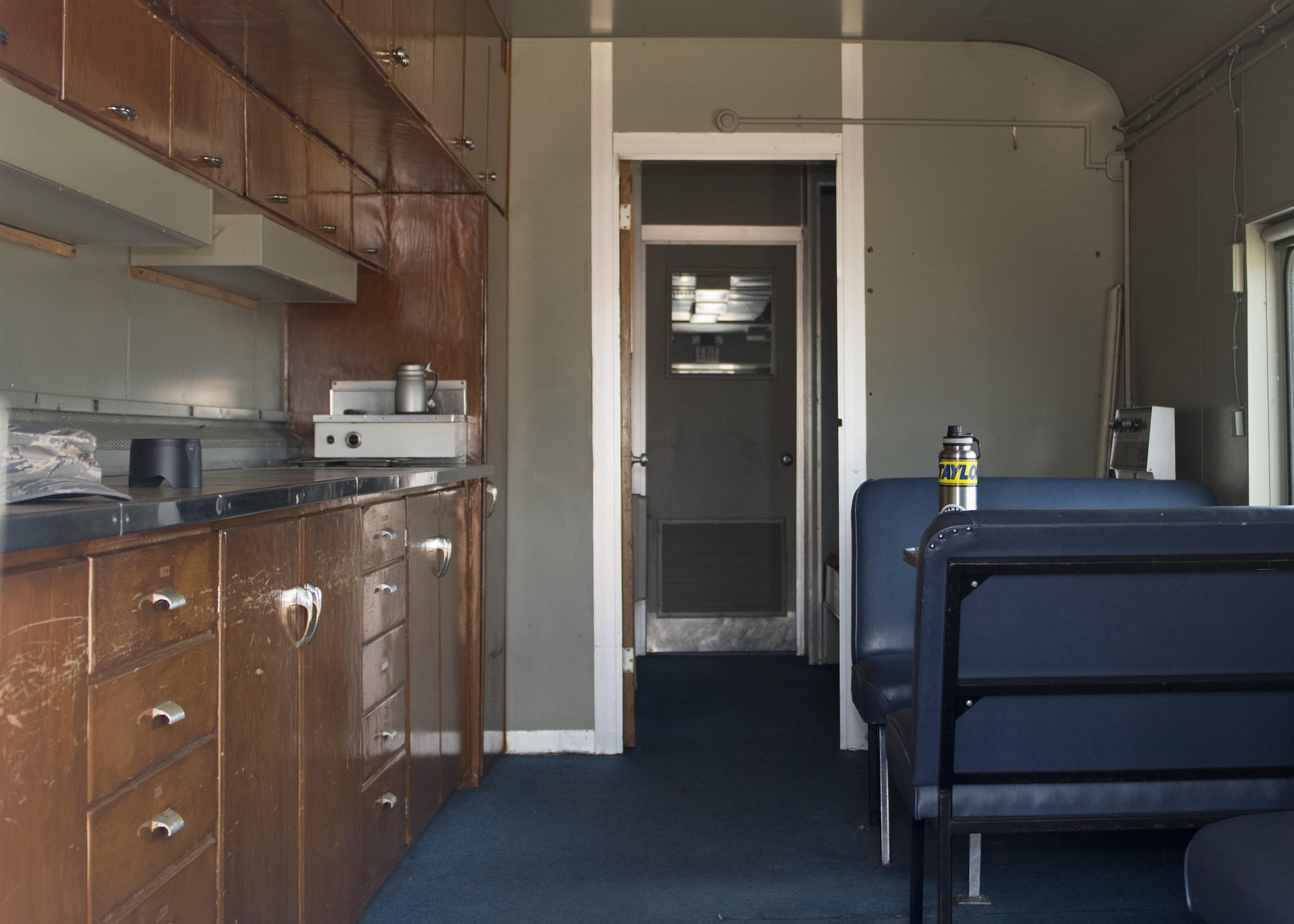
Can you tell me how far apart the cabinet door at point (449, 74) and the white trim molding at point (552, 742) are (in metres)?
2.14

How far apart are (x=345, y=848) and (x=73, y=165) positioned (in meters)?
1.48

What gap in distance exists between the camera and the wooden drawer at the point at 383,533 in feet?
7.42

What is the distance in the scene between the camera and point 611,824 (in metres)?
2.97

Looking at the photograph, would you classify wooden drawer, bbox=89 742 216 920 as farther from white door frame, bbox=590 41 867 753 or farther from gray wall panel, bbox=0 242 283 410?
white door frame, bbox=590 41 867 753

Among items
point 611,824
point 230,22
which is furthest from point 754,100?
point 611,824

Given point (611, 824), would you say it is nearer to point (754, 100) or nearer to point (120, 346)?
point (120, 346)

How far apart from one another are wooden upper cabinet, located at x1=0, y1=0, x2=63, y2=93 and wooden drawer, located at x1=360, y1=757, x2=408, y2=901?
1.59 m

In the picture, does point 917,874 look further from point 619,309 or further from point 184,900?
point 619,309

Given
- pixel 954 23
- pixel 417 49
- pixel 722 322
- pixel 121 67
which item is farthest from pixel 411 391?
pixel 722 322

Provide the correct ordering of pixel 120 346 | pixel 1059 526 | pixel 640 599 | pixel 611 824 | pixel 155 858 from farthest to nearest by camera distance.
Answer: pixel 640 599 → pixel 611 824 → pixel 120 346 → pixel 1059 526 → pixel 155 858

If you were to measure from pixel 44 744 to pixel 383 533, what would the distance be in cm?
124

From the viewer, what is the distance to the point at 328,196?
3.05 metres

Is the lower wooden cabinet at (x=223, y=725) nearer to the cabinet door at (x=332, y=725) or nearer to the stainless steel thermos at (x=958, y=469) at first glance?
the cabinet door at (x=332, y=725)

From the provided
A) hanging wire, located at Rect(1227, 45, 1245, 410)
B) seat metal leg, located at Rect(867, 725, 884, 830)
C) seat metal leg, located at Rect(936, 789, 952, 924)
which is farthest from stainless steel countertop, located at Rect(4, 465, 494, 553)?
hanging wire, located at Rect(1227, 45, 1245, 410)
